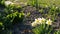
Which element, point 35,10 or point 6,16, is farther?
point 35,10

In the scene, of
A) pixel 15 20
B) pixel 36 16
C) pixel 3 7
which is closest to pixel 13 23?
pixel 15 20

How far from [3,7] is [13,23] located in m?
1.15

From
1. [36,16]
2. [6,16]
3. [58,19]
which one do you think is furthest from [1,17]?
[58,19]

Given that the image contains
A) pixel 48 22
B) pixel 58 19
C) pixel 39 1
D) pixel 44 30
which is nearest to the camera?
pixel 44 30

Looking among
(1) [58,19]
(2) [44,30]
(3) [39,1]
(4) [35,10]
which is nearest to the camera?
(2) [44,30]

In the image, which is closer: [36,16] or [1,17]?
[1,17]

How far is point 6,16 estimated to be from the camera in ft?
17.0

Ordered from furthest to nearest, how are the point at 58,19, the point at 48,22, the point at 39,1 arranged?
the point at 39,1, the point at 58,19, the point at 48,22

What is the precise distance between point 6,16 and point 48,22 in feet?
3.47

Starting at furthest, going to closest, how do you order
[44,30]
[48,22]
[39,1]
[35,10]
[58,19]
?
[39,1], [35,10], [58,19], [48,22], [44,30]

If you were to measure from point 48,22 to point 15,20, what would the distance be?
824 millimetres

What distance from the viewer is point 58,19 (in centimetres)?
544

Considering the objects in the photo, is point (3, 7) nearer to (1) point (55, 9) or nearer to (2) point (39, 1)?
(2) point (39, 1)

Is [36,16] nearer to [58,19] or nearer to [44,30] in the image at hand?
[58,19]
